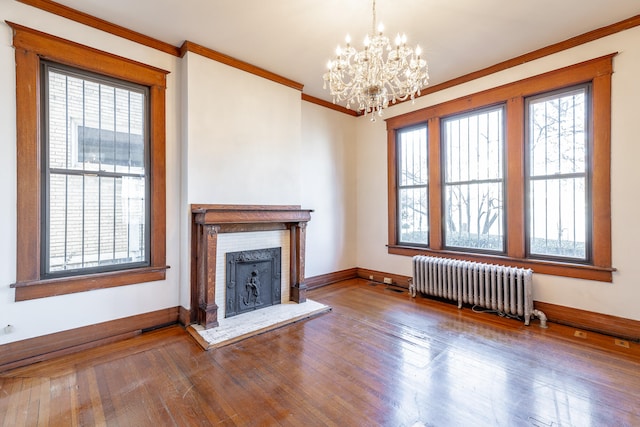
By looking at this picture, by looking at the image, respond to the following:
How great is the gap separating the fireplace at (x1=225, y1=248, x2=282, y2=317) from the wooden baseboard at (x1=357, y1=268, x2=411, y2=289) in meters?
2.07

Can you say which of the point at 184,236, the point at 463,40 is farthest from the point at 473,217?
the point at 184,236

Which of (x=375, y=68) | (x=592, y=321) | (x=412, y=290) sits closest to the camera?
(x=375, y=68)

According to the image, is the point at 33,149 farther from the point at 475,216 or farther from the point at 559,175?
the point at 559,175

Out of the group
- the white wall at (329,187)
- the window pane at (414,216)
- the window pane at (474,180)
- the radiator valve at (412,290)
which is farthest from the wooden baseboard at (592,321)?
the white wall at (329,187)

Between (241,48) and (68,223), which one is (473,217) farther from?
(68,223)

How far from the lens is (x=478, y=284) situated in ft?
12.5

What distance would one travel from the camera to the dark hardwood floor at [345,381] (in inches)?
75.8

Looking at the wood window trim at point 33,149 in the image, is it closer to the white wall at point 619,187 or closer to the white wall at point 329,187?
the white wall at point 329,187

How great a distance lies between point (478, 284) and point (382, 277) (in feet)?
5.70

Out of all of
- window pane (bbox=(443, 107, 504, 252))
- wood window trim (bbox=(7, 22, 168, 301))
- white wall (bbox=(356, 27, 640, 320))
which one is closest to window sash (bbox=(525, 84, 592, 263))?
white wall (bbox=(356, 27, 640, 320))

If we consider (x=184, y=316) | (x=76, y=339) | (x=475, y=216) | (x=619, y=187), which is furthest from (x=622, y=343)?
(x=76, y=339)

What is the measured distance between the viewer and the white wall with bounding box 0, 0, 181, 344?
2.50m

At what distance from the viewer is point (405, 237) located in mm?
5047

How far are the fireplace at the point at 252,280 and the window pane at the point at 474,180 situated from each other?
106 inches
